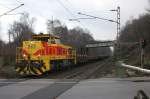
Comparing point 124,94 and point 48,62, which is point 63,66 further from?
point 124,94

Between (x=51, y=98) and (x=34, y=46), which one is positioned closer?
(x=51, y=98)

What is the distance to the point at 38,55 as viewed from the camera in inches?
1268

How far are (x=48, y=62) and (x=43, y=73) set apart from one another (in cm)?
154

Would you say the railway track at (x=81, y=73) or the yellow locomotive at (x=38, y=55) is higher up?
the yellow locomotive at (x=38, y=55)

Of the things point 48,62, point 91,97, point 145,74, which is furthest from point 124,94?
point 48,62

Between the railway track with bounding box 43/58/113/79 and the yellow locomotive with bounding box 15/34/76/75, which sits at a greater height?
the yellow locomotive with bounding box 15/34/76/75

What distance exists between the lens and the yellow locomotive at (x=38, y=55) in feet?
103

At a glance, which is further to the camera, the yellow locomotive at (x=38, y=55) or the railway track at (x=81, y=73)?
the yellow locomotive at (x=38, y=55)

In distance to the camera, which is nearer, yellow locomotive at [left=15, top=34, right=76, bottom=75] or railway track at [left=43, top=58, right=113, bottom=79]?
railway track at [left=43, top=58, right=113, bottom=79]

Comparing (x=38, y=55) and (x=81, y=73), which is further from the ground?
(x=38, y=55)

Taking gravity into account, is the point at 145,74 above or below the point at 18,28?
below

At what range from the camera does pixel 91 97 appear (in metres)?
16.2

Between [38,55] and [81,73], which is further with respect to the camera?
[81,73]

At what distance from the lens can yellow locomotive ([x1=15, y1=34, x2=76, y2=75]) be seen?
3148cm
